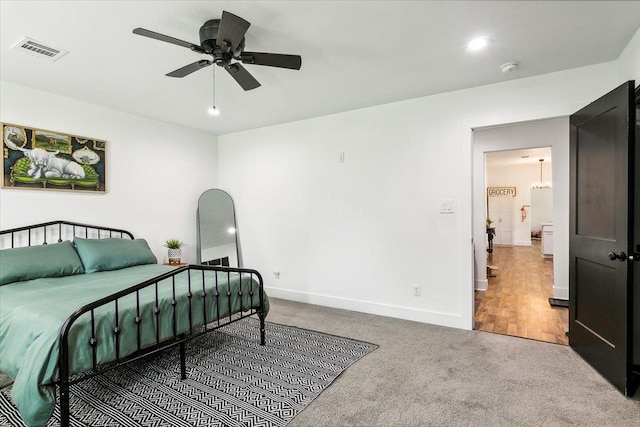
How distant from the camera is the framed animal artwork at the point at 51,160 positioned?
321 cm

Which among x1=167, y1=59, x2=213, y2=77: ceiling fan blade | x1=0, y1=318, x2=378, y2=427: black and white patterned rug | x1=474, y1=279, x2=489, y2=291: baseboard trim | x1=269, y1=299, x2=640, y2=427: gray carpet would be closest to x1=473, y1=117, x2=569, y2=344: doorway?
x1=474, y1=279, x2=489, y2=291: baseboard trim

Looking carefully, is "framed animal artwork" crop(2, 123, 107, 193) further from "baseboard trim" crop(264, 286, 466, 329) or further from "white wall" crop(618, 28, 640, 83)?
"white wall" crop(618, 28, 640, 83)

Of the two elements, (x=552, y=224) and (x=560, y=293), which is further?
(x=552, y=224)

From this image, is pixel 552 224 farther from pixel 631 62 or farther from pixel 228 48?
pixel 228 48

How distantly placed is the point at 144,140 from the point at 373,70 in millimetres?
3097

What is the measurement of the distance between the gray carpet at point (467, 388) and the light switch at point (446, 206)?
1.23 meters

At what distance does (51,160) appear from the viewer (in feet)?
11.4

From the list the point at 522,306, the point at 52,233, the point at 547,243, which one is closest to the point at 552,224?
the point at 522,306

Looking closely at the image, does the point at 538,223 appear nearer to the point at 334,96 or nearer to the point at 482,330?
the point at 482,330

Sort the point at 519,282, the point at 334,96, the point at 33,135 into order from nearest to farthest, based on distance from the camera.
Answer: the point at 33,135, the point at 334,96, the point at 519,282

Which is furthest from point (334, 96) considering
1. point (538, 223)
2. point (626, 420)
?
point (538, 223)

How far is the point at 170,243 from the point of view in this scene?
4328mm

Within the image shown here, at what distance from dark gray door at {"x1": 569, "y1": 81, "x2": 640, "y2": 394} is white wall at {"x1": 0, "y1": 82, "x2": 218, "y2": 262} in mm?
4561

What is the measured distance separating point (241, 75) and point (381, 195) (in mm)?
2140
